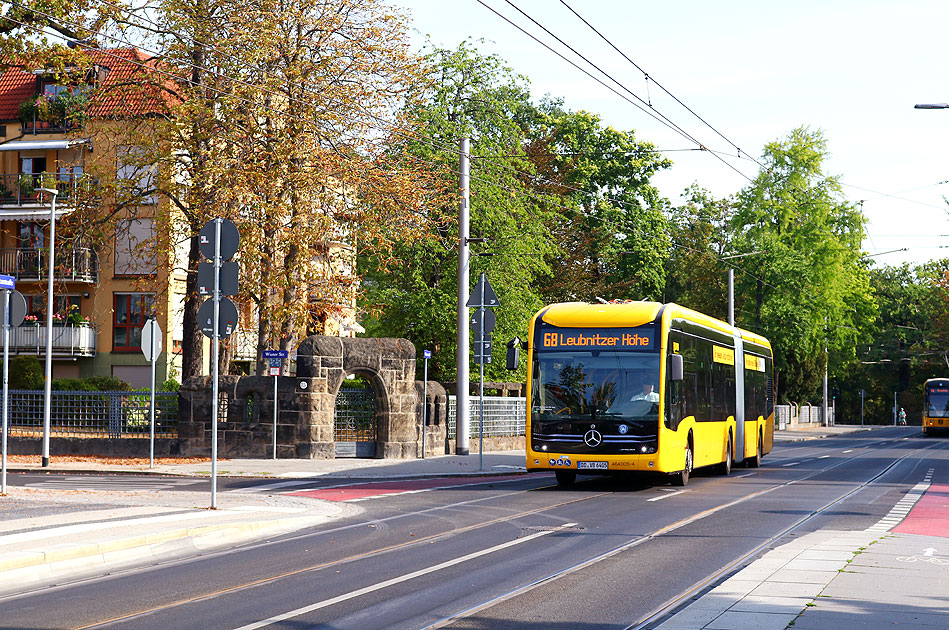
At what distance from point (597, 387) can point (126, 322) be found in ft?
122

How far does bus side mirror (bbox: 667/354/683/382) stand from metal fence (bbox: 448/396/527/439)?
12.9 meters

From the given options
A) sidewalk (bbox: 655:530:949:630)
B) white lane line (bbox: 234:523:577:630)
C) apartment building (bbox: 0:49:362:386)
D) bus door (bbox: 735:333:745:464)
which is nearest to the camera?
sidewalk (bbox: 655:530:949:630)

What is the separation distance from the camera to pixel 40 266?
167 ft

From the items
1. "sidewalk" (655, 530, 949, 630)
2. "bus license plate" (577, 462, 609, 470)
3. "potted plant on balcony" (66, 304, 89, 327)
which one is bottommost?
"sidewalk" (655, 530, 949, 630)

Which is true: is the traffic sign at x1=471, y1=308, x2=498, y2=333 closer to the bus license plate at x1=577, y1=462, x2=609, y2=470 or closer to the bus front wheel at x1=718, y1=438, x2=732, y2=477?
the bus front wheel at x1=718, y1=438, x2=732, y2=477

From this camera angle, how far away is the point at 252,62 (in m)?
30.1

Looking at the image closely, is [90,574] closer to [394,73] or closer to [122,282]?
[394,73]

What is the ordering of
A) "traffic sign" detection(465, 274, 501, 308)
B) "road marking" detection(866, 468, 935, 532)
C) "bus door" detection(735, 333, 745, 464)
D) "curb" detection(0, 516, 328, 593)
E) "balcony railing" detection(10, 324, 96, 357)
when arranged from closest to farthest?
"curb" detection(0, 516, 328, 593), "road marking" detection(866, 468, 935, 532), "traffic sign" detection(465, 274, 501, 308), "bus door" detection(735, 333, 745, 464), "balcony railing" detection(10, 324, 96, 357)

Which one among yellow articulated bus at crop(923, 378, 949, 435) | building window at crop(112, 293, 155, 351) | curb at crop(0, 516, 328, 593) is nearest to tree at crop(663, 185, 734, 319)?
yellow articulated bus at crop(923, 378, 949, 435)

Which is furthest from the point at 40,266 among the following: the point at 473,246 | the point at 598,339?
the point at 598,339

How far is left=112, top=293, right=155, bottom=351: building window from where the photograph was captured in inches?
2099

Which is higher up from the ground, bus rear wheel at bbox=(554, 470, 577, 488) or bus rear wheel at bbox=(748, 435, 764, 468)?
bus rear wheel at bbox=(554, 470, 577, 488)

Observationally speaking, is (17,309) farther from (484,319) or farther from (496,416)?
(496,416)

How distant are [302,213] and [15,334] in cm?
2628
